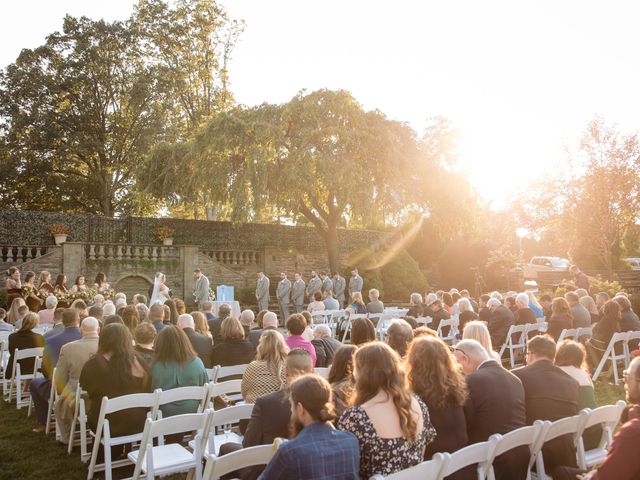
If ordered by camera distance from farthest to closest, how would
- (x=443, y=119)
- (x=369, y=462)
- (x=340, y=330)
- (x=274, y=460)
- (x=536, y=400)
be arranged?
(x=443, y=119) < (x=340, y=330) < (x=536, y=400) < (x=369, y=462) < (x=274, y=460)

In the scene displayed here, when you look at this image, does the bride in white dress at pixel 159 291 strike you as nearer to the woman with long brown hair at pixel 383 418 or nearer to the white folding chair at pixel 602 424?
the white folding chair at pixel 602 424

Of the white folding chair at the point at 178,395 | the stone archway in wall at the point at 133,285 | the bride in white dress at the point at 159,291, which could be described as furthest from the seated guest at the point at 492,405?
the stone archway in wall at the point at 133,285

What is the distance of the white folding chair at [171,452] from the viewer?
4.13m

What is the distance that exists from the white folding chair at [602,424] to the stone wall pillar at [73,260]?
56.9 feet

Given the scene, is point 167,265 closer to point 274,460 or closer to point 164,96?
point 164,96

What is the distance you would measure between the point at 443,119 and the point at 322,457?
2736cm

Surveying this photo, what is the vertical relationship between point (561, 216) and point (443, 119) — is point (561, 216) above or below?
below

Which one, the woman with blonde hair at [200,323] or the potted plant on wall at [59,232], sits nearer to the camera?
the woman with blonde hair at [200,323]

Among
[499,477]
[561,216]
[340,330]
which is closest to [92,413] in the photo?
[499,477]

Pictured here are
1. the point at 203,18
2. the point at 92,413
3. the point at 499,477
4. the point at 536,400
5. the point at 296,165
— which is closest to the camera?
the point at 499,477

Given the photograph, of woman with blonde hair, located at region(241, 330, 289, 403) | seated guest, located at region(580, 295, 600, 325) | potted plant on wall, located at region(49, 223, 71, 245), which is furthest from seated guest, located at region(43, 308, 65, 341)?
potted plant on wall, located at region(49, 223, 71, 245)

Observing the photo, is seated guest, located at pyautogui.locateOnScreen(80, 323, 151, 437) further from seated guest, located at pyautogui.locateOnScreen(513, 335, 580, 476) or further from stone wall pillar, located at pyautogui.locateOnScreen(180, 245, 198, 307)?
stone wall pillar, located at pyautogui.locateOnScreen(180, 245, 198, 307)

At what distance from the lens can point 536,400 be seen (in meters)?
4.71

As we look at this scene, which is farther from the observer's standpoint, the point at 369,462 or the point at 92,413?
the point at 92,413
